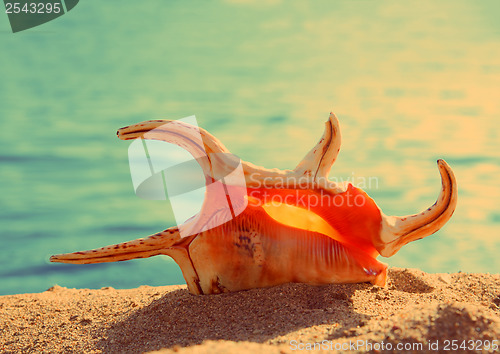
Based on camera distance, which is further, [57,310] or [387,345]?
[57,310]

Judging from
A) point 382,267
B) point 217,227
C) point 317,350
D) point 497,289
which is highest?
point 217,227

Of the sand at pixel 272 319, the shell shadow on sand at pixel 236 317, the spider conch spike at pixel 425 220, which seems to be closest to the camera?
the sand at pixel 272 319

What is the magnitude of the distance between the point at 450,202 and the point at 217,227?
3.62 ft

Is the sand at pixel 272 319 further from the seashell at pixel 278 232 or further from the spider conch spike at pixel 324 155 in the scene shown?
the spider conch spike at pixel 324 155

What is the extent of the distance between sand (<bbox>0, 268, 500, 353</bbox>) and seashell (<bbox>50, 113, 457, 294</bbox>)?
0.28 feet

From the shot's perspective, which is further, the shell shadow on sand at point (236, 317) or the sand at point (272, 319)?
the shell shadow on sand at point (236, 317)

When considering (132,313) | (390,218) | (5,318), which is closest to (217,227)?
(132,313)

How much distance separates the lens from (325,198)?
217 centimetres

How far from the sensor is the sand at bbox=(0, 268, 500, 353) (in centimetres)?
136

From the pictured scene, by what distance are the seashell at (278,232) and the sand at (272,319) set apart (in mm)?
85

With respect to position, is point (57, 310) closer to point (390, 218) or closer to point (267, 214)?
point (267, 214)

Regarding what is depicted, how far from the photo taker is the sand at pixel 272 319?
1.36 metres

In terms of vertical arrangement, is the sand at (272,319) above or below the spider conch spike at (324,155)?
below

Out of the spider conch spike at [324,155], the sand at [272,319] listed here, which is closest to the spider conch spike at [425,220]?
the sand at [272,319]
